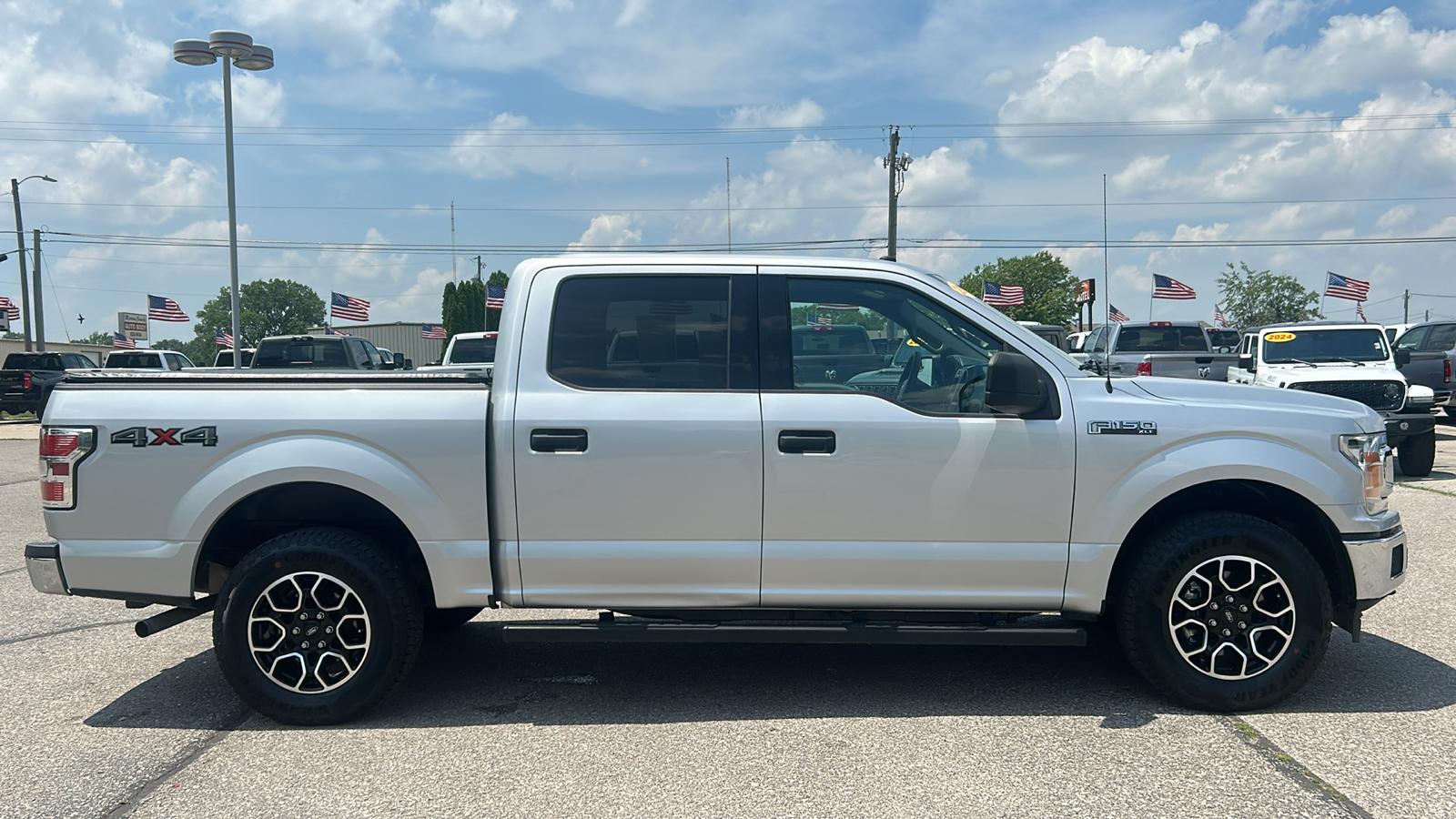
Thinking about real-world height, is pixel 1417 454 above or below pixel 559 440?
below

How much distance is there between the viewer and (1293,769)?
12.3 feet

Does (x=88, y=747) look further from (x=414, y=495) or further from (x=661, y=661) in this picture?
(x=661, y=661)

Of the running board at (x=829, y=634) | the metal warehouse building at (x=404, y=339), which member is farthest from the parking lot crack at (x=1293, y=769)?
the metal warehouse building at (x=404, y=339)

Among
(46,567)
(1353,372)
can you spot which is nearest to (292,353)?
(46,567)

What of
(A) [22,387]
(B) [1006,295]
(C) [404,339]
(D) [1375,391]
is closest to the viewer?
(D) [1375,391]

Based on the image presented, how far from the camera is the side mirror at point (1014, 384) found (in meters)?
4.11

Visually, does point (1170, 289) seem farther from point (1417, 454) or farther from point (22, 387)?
point (22, 387)

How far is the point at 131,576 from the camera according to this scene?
4.33 meters

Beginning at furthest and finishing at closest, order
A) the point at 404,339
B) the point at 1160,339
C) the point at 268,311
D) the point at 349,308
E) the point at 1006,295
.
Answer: the point at 268,311 → the point at 404,339 → the point at 349,308 → the point at 1006,295 → the point at 1160,339

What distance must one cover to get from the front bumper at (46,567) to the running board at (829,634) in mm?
1968

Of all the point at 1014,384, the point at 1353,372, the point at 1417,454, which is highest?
the point at 1014,384

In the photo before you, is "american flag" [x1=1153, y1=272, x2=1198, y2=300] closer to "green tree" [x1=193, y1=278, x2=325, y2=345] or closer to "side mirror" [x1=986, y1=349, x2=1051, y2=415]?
"side mirror" [x1=986, y1=349, x2=1051, y2=415]

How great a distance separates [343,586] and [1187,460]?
359 cm

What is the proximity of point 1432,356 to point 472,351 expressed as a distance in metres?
15.4
